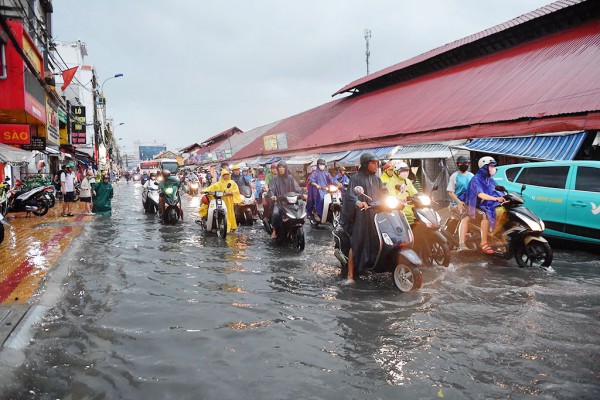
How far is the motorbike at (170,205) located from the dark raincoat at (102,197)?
10.0ft

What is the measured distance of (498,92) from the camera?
50.4ft

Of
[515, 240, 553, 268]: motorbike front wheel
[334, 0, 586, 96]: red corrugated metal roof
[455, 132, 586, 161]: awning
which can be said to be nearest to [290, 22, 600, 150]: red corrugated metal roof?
[455, 132, 586, 161]: awning

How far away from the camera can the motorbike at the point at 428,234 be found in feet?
22.2

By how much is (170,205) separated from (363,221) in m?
8.28

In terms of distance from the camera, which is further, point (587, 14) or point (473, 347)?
point (587, 14)

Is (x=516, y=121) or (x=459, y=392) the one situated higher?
(x=516, y=121)

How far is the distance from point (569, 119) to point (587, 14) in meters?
6.90

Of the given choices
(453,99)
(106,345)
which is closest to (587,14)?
(453,99)

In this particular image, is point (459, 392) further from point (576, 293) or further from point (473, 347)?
point (576, 293)

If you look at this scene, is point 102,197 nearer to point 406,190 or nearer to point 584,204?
point 406,190

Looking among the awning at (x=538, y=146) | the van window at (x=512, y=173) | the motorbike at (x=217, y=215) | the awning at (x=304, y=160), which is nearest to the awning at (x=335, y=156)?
the awning at (x=304, y=160)

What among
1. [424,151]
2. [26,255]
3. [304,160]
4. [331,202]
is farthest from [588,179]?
[304,160]

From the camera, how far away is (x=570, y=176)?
26.3ft

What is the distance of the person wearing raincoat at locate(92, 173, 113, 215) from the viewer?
14812 millimetres
